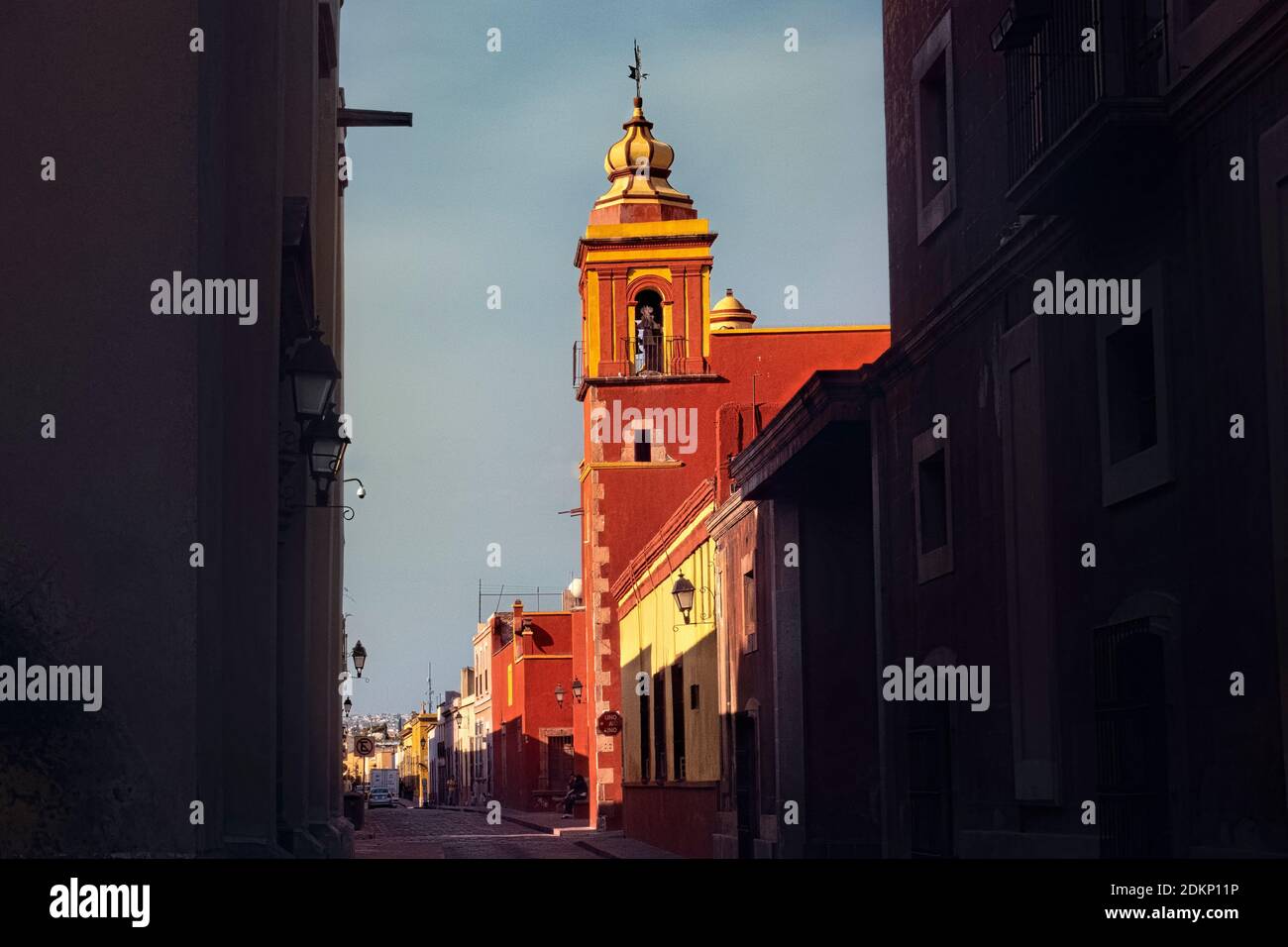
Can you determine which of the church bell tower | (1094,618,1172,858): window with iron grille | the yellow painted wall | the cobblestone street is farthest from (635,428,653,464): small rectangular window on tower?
(1094,618,1172,858): window with iron grille

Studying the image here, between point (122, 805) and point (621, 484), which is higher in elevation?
point (621, 484)

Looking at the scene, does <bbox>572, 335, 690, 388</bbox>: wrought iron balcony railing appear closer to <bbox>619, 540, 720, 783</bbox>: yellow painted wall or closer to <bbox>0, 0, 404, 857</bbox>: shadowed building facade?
<bbox>619, 540, 720, 783</bbox>: yellow painted wall

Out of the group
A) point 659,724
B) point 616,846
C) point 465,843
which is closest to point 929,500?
Result: point 616,846

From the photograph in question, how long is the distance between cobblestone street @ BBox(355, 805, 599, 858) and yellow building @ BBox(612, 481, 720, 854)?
4.88 ft

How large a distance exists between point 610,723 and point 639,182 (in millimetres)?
11962

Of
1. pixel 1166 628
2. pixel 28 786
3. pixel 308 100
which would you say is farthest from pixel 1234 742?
pixel 308 100

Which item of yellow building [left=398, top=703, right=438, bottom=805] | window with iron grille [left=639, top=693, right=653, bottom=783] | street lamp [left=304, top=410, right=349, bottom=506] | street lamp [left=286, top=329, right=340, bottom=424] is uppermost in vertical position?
street lamp [left=286, top=329, right=340, bottom=424]

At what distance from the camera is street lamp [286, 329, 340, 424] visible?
12242 millimetres

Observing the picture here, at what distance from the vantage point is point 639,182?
4059cm

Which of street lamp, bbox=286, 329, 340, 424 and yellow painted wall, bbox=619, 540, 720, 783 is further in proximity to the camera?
yellow painted wall, bbox=619, 540, 720, 783

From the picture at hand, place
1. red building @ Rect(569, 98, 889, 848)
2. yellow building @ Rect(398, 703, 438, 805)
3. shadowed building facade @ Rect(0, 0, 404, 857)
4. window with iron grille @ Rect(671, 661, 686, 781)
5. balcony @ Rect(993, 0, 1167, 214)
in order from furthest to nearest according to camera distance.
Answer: yellow building @ Rect(398, 703, 438, 805) < red building @ Rect(569, 98, 889, 848) < window with iron grille @ Rect(671, 661, 686, 781) < balcony @ Rect(993, 0, 1167, 214) < shadowed building facade @ Rect(0, 0, 404, 857)

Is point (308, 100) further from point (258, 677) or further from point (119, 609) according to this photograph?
point (119, 609)
